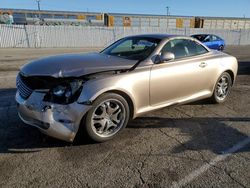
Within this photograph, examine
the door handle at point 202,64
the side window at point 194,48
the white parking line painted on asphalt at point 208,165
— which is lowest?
the white parking line painted on asphalt at point 208,165

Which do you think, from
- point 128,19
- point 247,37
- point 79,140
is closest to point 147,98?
point 79,140

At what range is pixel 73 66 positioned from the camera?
3969 millimetres

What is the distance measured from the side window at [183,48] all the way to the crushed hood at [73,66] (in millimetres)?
919

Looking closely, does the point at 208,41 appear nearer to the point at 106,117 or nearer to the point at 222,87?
the point at 222,87

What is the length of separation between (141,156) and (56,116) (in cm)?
123

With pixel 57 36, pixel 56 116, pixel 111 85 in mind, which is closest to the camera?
pixel 56 116

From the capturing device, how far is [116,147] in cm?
387

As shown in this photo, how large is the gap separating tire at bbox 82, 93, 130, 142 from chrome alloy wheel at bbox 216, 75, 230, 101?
2710 millimetres

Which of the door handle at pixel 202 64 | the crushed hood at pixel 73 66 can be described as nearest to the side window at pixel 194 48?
the door handle at pixel 202 64

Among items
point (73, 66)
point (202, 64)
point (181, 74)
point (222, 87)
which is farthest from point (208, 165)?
point (222, 87)

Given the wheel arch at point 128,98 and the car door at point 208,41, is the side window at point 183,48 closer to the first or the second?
the wheel arch at point 128,98

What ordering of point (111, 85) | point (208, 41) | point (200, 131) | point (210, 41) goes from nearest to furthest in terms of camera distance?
point (111, 85) < point (200, 131) < point (208, 41) < point (210, 41)

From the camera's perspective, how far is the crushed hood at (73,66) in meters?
3.79

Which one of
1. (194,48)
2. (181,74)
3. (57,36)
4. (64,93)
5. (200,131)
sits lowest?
(57,36)
